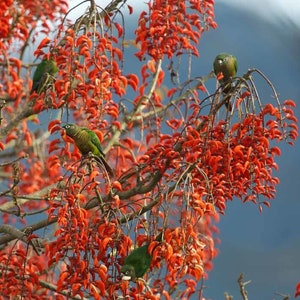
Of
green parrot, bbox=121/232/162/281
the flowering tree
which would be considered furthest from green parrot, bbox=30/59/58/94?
green parrot, bbox=121/232/162/281

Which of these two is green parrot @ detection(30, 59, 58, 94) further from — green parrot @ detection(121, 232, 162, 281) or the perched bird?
green parrot @ detection(121, 232, 162, 281)

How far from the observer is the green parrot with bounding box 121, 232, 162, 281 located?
5.03m

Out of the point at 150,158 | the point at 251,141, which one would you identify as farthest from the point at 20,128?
the point at 251,141

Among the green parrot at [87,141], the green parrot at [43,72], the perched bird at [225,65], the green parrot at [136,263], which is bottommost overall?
the green parrot at [136,263]

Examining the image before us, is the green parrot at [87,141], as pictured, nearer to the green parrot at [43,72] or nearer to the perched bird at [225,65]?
the green parrot at [43,72]

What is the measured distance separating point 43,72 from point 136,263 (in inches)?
87.9

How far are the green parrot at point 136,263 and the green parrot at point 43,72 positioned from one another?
164cm

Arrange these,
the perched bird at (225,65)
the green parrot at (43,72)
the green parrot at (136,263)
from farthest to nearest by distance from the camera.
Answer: the green parrot at (43,72) → the perched bird at (225,65) → the green parrot at (136,263)

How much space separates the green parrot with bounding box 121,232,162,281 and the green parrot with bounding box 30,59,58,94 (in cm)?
164

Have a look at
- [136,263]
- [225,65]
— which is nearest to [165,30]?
[225,65]

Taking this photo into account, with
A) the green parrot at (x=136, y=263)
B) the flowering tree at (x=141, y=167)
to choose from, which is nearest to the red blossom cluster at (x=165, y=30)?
the flowering tree at (x=141, y=167)

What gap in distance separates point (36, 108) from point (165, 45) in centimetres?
104

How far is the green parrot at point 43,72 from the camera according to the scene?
254 inches

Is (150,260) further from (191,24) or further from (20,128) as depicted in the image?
(20,128)
